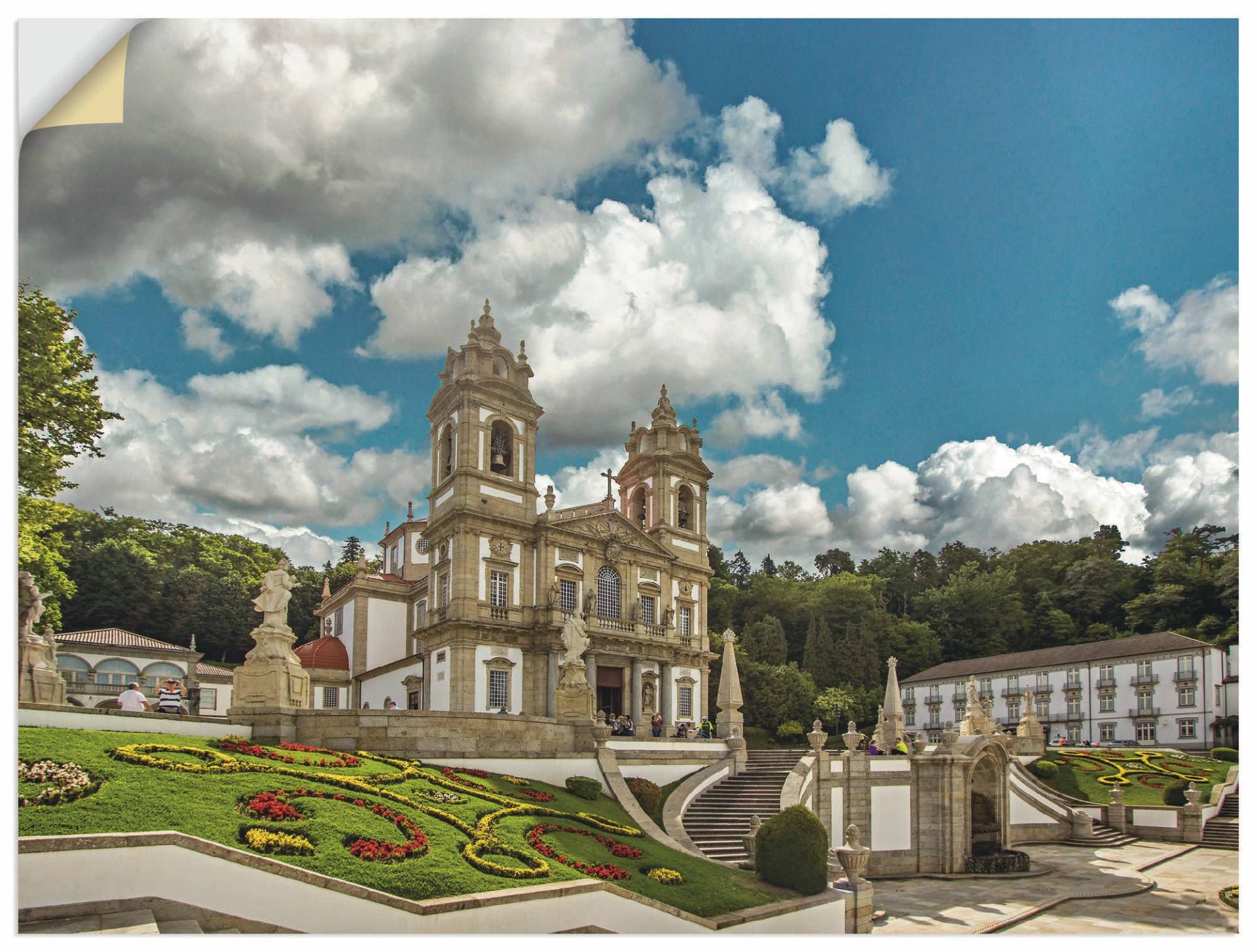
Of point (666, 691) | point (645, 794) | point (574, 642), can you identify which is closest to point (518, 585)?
point (666, 691)

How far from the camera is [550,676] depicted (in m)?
32.2

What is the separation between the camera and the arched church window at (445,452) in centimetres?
3344

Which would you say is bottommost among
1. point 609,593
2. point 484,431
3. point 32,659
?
point 32,659

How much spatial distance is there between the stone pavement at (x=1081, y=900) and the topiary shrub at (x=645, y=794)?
4685mm

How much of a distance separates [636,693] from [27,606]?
2249 cm

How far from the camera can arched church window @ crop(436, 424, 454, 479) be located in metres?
33.4

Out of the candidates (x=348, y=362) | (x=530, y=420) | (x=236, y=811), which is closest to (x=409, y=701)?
(x=530, y=420)

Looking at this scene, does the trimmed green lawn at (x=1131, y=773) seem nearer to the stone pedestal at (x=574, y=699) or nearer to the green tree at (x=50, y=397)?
the stone pedestal at (x=574, y=699)

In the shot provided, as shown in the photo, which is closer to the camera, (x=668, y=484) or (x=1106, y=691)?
(x=668, y=484)

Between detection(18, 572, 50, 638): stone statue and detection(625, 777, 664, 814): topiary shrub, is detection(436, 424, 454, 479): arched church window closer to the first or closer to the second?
detection(625, 777, 664, 814): topiary shrub

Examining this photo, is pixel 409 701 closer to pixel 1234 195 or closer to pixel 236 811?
pixel 236 811

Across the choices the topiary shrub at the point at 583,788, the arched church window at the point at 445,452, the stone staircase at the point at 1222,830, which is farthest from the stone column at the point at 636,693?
the stone staircase at the point at 1222,830

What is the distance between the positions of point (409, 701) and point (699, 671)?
37.8 ft

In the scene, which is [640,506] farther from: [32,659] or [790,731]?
[32,659]
